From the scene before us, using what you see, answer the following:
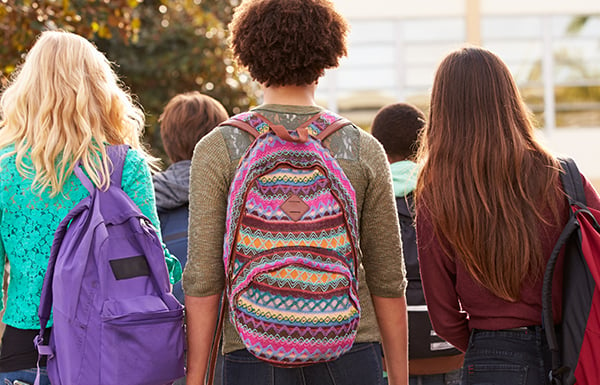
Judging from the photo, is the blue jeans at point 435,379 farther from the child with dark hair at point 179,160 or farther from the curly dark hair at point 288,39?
the curly dark hair at point 288,39

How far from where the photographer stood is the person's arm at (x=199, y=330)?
2779 mm

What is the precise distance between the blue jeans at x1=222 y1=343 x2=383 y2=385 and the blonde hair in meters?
0.78

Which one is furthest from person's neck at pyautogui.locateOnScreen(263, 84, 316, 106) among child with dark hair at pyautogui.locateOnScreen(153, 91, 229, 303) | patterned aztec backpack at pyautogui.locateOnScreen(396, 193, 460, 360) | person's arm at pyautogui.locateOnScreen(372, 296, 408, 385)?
child with dark hair at pyautogui.locateOnScreen(153, 91, 229, 303)

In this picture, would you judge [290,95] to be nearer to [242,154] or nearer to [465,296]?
[242,154]

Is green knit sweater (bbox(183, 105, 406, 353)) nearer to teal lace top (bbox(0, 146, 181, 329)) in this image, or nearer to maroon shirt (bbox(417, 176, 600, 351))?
maroon shirt (bbox(417, 176, 600, 351))

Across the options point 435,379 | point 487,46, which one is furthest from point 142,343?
point 487,46

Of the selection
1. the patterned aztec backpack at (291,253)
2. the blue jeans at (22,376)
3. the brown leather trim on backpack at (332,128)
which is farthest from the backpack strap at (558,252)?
the blue jeans at (22,376)

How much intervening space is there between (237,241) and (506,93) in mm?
1097

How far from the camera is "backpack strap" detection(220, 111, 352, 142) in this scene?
2689 millimetres

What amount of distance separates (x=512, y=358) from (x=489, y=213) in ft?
1.60

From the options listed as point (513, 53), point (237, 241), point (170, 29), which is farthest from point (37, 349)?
point (513, 53)

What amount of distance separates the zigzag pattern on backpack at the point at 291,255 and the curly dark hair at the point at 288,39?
0.87ft

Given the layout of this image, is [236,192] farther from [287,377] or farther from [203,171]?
[287,377]

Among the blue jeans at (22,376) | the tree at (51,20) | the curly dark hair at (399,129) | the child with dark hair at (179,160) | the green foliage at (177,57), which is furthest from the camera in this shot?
the green foliage at (177,57)
